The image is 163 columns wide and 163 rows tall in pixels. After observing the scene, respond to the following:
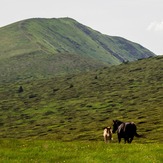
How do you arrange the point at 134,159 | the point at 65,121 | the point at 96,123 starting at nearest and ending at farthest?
the point at 134,159
the point at 96,123
the point at 65,121

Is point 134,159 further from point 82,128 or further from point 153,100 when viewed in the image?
point 153,100

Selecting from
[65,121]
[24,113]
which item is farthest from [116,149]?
[24,113]

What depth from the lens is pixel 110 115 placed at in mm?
161875

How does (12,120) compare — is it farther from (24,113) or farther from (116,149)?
(116,149)

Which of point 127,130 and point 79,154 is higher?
point 79,154

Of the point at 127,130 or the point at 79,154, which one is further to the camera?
the point at 127,130

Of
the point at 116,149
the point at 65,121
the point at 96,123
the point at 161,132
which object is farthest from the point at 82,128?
the point at 116,149

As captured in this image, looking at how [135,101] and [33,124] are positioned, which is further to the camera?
[135,101]

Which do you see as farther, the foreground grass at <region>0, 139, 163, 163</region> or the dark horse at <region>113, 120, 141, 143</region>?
the dark horse at <region>113, 120, 141, 143</region>

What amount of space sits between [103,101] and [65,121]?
43607 millimetres

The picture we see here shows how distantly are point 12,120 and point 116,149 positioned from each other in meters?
154

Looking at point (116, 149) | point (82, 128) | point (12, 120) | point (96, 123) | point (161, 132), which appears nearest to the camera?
point (116, 149)

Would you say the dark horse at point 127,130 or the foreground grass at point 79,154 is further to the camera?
the dark horse at point 127,130

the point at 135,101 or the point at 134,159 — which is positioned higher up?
the point at 134,159
